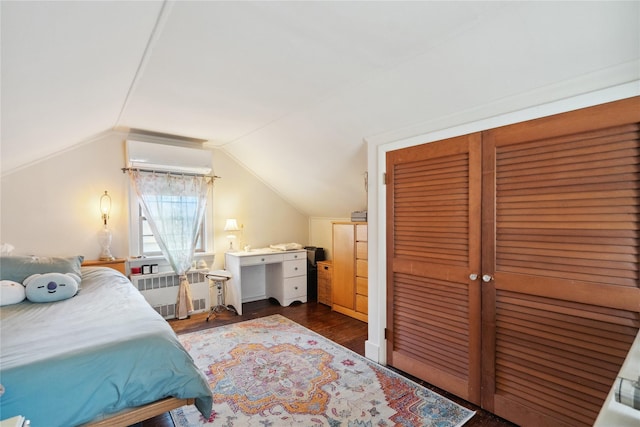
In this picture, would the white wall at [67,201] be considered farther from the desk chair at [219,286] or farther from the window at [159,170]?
the desk chair at [219,286]

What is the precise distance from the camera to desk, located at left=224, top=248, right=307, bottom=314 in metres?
4.11

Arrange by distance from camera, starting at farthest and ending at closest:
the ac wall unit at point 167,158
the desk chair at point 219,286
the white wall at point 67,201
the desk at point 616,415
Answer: the desk chair at point 219,286 → the ac wall unit at point 167,158 → the white wall at point 67,201 → the desk at point 616,415

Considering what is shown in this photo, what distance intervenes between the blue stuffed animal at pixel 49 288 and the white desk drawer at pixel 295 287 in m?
2.55

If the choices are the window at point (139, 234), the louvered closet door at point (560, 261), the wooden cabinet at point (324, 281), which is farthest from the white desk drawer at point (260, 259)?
the louvered closet door at point (560, 261)

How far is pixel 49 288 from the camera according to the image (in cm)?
225

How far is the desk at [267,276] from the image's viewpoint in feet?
13.5

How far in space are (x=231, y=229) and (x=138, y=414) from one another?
294 centimetres

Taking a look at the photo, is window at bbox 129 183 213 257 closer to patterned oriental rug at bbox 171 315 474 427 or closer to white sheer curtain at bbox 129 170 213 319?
white sheer curtain at bbox 129 170 213 319

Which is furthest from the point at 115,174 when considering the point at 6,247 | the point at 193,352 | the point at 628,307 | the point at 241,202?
the point at 628,307

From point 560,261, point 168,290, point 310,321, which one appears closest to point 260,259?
point 310,321

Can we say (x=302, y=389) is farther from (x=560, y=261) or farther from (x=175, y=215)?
(x=175, y=215)

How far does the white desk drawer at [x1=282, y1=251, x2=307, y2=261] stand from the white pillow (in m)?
2.75

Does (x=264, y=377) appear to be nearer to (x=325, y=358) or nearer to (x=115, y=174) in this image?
(x=325, y=358)

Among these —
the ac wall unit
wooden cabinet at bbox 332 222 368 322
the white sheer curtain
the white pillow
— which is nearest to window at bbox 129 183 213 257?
the white sheer curtain
